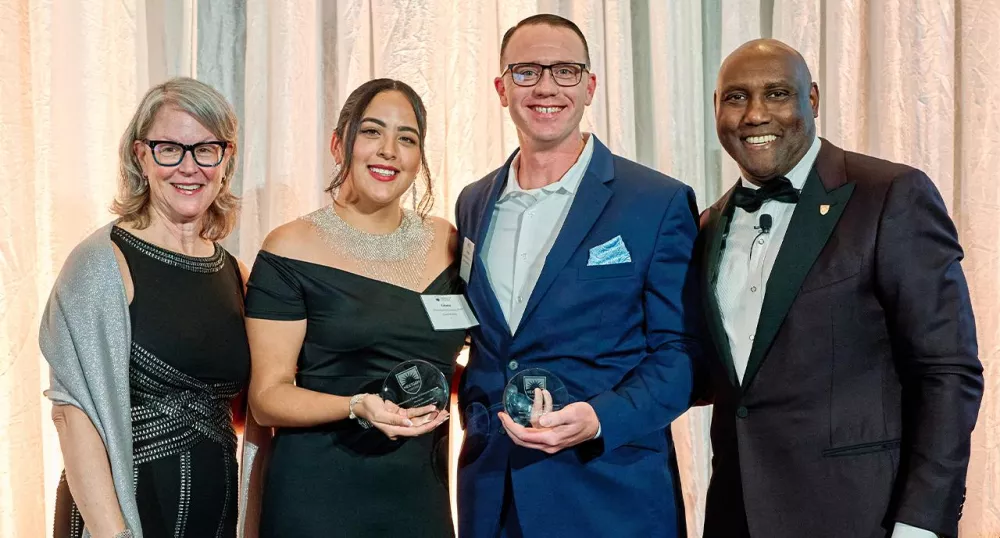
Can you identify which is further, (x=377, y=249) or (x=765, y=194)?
(x=377, y=249)

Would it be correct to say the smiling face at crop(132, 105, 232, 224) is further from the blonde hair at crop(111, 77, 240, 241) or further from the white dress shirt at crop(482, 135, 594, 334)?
the white dress shirt at crop(482, 135, 594, 334)

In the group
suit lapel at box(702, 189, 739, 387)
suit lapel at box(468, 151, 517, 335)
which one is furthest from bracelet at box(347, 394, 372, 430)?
suit lapel at box(702, 189, 739, 387)

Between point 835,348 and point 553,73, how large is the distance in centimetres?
101

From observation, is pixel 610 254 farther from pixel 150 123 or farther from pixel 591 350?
pixel 150 123

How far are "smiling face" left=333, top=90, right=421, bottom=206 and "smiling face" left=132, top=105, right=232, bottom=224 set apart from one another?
0.36m

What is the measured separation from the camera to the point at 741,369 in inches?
78.6

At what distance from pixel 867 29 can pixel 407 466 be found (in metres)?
2.23

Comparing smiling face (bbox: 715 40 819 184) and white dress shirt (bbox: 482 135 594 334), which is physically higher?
smiling face (bbox: 715 40 819 184)

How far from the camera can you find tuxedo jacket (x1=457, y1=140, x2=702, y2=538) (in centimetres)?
209

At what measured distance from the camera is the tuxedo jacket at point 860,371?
178 cm

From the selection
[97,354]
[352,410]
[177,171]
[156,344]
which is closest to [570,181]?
[352,410]

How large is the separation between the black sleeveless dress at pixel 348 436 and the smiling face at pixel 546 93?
535mm

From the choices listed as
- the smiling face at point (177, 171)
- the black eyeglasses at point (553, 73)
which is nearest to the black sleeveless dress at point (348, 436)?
the smiling face at point (177, 171)

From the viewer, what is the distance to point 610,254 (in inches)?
84.6
